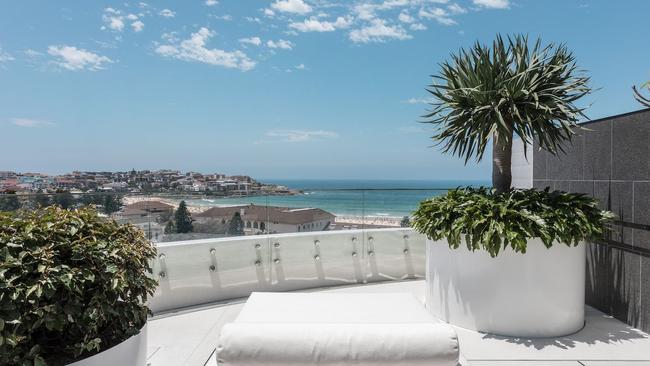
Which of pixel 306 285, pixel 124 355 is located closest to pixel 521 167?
pixel 306 285

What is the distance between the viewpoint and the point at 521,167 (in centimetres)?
586

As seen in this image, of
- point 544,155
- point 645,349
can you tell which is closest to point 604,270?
point 645,349

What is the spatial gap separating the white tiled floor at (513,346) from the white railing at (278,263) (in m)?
0.51

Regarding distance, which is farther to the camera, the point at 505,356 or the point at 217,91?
the point at 217,91

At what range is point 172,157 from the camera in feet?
185

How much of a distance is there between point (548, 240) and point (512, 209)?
1.20 feet

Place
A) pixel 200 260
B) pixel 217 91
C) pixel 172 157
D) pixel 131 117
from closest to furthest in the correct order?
pixel 200 260 < pixel 217 91 < pixel 131 117 < pixel 172 157

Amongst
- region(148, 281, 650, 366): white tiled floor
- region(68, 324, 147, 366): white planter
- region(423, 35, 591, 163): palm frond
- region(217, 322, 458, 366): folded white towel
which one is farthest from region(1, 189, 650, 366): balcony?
region(423, 35, 591, 163): palm frond

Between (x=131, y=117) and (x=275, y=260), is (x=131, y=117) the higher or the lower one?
the higher one

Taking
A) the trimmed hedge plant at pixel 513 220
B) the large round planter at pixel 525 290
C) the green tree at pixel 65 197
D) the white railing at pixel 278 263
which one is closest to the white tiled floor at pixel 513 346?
the large round planter at pixel 525 290

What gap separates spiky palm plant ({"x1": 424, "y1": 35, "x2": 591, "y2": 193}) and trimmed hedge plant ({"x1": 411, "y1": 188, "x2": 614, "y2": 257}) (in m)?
0.41

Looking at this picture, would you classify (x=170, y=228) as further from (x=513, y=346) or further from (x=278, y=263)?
(x=513, y=346)

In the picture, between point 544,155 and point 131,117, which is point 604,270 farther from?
point 131,117

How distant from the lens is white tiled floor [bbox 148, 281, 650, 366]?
2.99 meters
